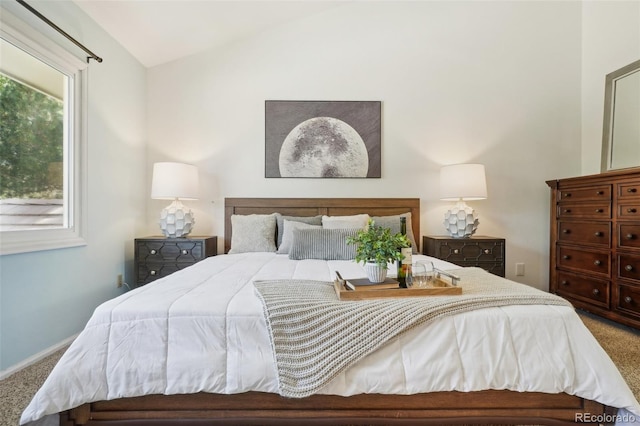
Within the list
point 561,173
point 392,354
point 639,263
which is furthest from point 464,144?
point 392,354

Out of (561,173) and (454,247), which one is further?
(561,173)

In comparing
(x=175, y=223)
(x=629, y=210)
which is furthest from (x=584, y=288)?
(x=175, y=223)

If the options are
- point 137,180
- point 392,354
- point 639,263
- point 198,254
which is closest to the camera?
point 392,354

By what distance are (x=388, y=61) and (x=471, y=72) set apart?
0.88 meters

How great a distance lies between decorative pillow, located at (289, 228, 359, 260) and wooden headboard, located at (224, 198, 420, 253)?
2.46 ft

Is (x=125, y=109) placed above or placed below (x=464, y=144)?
above

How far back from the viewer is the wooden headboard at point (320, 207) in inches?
121

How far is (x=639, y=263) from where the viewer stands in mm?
2223

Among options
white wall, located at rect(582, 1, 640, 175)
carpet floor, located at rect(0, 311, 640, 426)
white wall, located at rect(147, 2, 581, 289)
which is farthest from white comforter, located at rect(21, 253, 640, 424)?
white wall, located at rect(582, 1, 640, 175)

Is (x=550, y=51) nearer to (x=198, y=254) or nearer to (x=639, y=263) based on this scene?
(x=639, y=263)

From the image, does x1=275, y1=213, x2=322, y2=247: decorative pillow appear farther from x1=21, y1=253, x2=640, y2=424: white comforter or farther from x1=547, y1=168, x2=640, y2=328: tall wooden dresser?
x1=547, y1=168, x2=640, y2=328: tall wooden dresser

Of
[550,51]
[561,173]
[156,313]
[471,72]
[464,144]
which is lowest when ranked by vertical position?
[156,313]

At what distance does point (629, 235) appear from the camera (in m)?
2.29

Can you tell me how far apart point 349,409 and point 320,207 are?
6.92 ft
